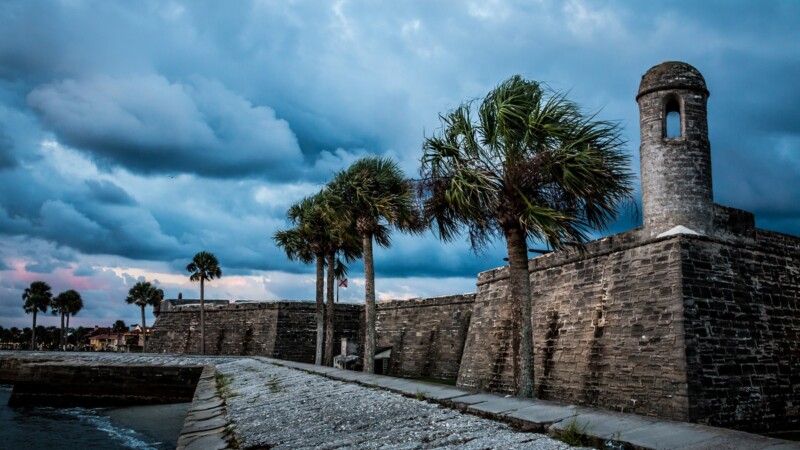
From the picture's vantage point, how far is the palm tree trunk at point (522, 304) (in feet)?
40.8

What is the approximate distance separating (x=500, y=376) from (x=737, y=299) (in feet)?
26.5

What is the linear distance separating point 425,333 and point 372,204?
38.1 feet

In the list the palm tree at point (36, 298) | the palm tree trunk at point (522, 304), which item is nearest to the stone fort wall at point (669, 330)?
the palm tree trunk at point (522, 304)

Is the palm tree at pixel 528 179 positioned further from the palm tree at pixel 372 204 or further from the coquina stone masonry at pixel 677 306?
the palm tree at pixel 372 204

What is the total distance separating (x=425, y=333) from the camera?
31.4 metres

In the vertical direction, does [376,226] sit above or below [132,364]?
above

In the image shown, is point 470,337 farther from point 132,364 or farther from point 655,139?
point 132,364

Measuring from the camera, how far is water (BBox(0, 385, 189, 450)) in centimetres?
1475

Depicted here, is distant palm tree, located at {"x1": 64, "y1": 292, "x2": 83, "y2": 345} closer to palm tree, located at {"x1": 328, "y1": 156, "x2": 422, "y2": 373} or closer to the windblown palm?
the windblown palm

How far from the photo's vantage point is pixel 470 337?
23906mm

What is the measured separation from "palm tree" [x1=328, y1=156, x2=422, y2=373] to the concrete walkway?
13784mm

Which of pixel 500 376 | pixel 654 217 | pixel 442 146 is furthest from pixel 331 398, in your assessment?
pixel 500 376

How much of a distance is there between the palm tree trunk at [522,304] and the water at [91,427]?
8.25 m

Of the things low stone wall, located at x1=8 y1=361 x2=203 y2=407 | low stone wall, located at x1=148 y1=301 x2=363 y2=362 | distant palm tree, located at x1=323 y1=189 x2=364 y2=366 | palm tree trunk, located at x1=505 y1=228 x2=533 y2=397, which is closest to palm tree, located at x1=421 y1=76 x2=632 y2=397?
palm tree trunk, located at x1=505 y1=228 x2=533 y2=397
